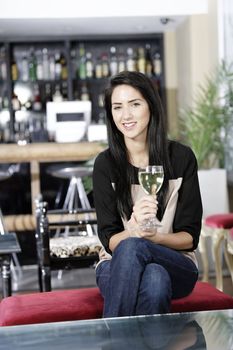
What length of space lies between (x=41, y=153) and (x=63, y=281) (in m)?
1.23

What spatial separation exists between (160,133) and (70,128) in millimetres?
3866

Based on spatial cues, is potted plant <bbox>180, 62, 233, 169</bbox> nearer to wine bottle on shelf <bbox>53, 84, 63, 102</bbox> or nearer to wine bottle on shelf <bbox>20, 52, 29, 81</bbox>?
wine bottle on shelf <bbox>53, 84, 63, 102</bbox>

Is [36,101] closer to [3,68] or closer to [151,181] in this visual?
[3,68]

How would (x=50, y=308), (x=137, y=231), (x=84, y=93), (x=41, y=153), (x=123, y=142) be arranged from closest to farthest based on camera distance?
(x=137, y=231)
(x=50, y=308)
(x=123, y=142)
(x=41, y=153)
(x=84, y=93)

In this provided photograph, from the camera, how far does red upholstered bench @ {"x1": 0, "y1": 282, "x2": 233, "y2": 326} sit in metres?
2.36

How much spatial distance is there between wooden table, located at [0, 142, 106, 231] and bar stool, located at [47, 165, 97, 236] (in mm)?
114

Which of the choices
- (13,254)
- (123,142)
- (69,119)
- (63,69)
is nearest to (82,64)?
(63,69)

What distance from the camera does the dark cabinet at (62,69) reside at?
26.8 feet

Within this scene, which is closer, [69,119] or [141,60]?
[69,119]

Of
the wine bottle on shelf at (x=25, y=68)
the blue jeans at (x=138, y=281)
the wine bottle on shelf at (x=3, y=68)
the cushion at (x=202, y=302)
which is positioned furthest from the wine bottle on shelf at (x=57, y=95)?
the blue jeans at (x=138, y=281)

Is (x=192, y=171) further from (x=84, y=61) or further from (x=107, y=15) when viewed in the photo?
(x=84, y=61)

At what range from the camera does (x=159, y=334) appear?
5.82 ft

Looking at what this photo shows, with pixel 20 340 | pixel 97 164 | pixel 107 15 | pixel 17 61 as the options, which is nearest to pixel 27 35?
pixel 17 61

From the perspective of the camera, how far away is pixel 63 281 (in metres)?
5.22
